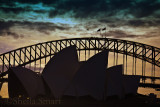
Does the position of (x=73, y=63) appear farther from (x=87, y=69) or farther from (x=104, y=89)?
(x=104, y=89)

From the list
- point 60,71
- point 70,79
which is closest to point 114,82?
point 70,79

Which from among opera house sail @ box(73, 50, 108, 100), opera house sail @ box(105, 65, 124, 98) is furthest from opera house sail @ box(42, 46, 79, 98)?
opera house sail @ box(105, 65, 124, 98)

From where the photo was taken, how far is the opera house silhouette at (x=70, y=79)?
1650 inches

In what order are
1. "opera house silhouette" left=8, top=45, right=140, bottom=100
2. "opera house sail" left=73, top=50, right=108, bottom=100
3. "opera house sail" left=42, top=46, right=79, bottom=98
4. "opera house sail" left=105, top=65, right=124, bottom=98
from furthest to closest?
"opera house sail" left=105, top=65, right=124, bottom=98, "opera house sail" left=42, top=46, right=79, bottom=98, "opera house silhouette" left=8, top=45, right=140, bottom=100, "opera house sail" left=73, top=50, right=108, bottom=100

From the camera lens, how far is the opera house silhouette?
41.9 meters

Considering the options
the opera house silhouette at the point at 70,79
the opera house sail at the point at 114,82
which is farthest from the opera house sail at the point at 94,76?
the opera house sail at the point at 114,82

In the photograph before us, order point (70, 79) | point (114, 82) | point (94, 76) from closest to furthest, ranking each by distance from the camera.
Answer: point (94, 76) → point (114, 82) → point (70, 79)

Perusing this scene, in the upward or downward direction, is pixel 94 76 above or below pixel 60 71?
below

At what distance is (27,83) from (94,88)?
41.0ft

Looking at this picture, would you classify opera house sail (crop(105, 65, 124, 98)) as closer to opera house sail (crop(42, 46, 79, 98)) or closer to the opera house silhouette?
the opera house silhouette

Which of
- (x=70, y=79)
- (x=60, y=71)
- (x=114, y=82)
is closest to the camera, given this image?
(x=114, y=82)

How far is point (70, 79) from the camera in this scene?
45.1 metres

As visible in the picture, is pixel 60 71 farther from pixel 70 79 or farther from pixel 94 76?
pixel 94 76

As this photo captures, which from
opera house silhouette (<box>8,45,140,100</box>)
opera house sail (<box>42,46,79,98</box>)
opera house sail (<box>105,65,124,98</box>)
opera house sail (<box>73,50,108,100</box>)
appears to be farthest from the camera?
opera house sail (<box>105,65,124,98</box>)
